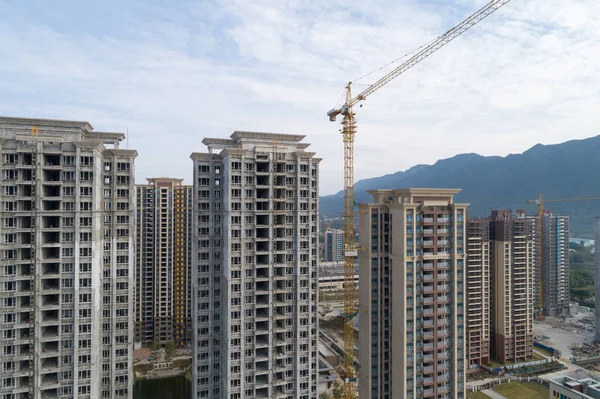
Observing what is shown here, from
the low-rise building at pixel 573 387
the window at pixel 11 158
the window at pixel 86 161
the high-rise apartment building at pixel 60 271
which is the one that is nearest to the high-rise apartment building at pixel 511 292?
the low-rise building at pixel 573 387

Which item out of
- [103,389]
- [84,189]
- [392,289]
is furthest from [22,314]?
[392,289]

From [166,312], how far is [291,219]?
52.0 m

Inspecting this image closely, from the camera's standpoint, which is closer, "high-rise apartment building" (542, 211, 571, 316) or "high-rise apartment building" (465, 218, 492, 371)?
"high-rise apartment building" (465, 218, 492, 371)

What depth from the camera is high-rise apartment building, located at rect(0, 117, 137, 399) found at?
2839 centimetres

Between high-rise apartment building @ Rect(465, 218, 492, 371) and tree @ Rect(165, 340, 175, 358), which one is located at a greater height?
high-rise apartment building @ Rect(465, 218, 492, 371)

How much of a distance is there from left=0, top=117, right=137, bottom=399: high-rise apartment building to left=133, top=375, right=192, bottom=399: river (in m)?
32.7

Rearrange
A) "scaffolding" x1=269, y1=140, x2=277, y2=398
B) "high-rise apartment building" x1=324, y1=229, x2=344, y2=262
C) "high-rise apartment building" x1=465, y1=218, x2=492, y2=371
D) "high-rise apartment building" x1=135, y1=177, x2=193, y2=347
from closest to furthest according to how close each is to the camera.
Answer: "scaffolding" x1=269, y1=140, x2=277, y2=398 < "high-rise apartment building" x1=465, y1=218, x2=492, y2=371 < "high-rise apartment building" x1=135, y1=177, x2=193, y2=347 < "high-rise apartment building" x1=324, y1=229, x2=344, y2=262

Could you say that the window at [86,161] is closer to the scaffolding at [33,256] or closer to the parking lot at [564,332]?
the scaffolding at [33,256]

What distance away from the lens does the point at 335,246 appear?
486 feet

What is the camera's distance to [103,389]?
30.4 m

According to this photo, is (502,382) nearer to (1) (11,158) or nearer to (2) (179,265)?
(2) (179,265)

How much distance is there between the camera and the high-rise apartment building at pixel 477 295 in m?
63.4

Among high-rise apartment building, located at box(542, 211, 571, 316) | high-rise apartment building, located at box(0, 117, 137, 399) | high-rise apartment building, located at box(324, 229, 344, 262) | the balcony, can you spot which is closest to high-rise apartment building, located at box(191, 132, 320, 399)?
high-rise apartment building, located at box(0, 117, 137, 399)

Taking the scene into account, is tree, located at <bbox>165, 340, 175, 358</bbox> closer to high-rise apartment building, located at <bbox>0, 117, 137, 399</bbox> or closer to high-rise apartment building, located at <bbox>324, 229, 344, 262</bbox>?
high-rise apartment building, located at <bbox>0, 117, 137, 399</bbox>
